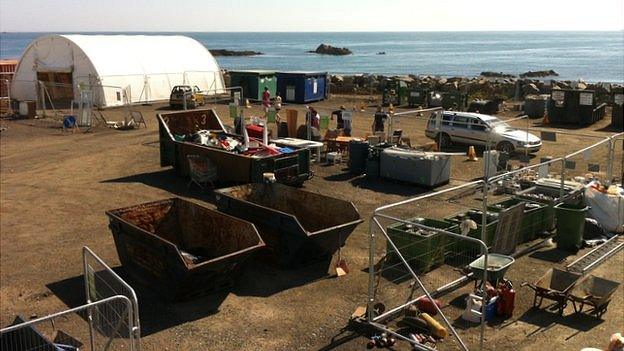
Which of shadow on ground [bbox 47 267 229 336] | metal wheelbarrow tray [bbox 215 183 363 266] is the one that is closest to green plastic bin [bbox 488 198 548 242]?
metal wheelbarrow tray [bbox 215 183 363 266]

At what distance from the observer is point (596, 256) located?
512 inches

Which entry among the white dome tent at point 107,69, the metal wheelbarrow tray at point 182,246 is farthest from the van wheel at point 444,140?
the white dome tent at point 107,69

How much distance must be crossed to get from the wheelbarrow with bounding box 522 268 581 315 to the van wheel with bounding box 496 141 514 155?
12731 mm

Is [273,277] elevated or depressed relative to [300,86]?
depressed

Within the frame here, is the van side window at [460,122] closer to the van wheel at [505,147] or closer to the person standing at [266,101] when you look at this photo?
the van wheel at [505,147]

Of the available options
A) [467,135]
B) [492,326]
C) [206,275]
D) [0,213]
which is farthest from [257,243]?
[467,135]

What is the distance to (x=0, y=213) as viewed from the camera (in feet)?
53.0

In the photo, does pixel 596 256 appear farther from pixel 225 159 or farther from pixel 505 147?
pixel 505 147

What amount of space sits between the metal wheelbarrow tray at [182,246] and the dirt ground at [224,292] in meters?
0.42

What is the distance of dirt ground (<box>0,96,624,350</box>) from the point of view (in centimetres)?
954

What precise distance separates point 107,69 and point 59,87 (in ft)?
14.3

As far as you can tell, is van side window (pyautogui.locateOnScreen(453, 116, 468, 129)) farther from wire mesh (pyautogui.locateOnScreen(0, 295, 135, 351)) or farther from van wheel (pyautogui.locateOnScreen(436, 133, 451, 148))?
wire mesh (pyautogui.locateOnScreen(0, 295, 135, 351))

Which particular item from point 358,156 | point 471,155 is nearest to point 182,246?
point 358,156

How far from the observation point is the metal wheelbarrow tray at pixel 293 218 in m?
11.5
